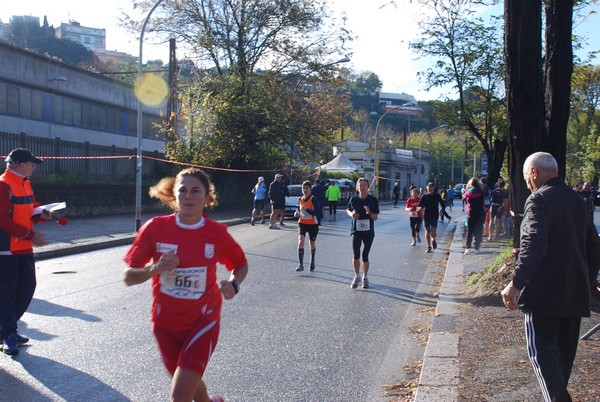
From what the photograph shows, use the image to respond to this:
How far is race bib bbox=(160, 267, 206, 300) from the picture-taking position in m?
3.80

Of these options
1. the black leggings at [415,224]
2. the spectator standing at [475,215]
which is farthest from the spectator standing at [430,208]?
the black leggings at [415,224]

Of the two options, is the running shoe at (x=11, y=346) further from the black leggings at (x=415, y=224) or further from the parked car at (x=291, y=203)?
the parked car at (x=291, y=203)

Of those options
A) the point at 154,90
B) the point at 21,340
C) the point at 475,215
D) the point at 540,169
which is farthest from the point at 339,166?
the point at 540,169

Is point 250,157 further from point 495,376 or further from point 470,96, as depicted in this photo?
point 495,376

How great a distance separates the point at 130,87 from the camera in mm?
42312

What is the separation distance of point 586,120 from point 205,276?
59.9 metres

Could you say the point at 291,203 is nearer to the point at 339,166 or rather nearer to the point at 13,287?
the point at 13,287

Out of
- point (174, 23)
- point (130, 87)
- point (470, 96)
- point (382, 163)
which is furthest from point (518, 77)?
point (382, 163)

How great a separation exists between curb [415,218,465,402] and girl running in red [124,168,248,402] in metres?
1.89

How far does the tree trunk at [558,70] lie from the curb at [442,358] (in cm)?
249

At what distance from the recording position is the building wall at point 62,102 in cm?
3055

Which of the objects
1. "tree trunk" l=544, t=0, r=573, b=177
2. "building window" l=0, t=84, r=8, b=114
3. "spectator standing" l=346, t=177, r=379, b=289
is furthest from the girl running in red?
"building window" l=0, t=84, r=8, b=114

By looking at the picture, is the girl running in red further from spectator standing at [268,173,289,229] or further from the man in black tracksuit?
spectator standing at [268,173,289,229]

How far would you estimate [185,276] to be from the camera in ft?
12.5
